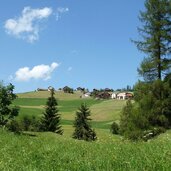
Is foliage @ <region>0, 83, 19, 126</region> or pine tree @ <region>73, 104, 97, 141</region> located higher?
foliage @ <region>0, 83, 19, 126</region>

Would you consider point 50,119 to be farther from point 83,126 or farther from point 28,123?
point 28,123

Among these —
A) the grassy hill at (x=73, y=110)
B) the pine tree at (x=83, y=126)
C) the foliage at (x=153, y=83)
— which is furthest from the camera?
→ the grassy hill at (x=73, y=110)

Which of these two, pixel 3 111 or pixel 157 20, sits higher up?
pixel 157 20

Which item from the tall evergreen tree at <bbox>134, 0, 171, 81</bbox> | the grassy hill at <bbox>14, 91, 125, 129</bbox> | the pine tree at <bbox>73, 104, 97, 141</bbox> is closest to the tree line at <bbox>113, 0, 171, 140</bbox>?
the tall evergreen tree at <bbox>134, 0, 171, 81</bbox>

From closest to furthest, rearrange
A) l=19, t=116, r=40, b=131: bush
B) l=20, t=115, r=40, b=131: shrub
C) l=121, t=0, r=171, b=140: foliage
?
l=121, t=0, r=171, b=140: foliage → l=20, t=115, r=40, b=131: shrub → l=19, t=116, r=40, b=131: bush

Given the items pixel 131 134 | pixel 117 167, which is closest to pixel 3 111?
pixel 131 134

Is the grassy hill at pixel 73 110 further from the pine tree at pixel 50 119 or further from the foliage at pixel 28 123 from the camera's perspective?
the pine tree at pixel 50 119

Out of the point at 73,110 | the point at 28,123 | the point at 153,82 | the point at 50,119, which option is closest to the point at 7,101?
the point at 153,82

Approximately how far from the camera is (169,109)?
167ft

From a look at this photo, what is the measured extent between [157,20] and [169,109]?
35.2 ft

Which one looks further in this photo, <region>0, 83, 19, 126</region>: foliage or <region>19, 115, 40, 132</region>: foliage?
<region>19, 115, 40, 132</region>: foliage

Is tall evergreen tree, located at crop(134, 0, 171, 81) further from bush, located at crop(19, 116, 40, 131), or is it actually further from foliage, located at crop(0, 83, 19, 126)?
bush, located at crop(19, 116, 40, 131)

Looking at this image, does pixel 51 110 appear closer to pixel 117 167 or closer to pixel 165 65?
pixel 165 65

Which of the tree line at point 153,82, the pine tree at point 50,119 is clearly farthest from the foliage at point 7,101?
the pine tree at point 50,119
